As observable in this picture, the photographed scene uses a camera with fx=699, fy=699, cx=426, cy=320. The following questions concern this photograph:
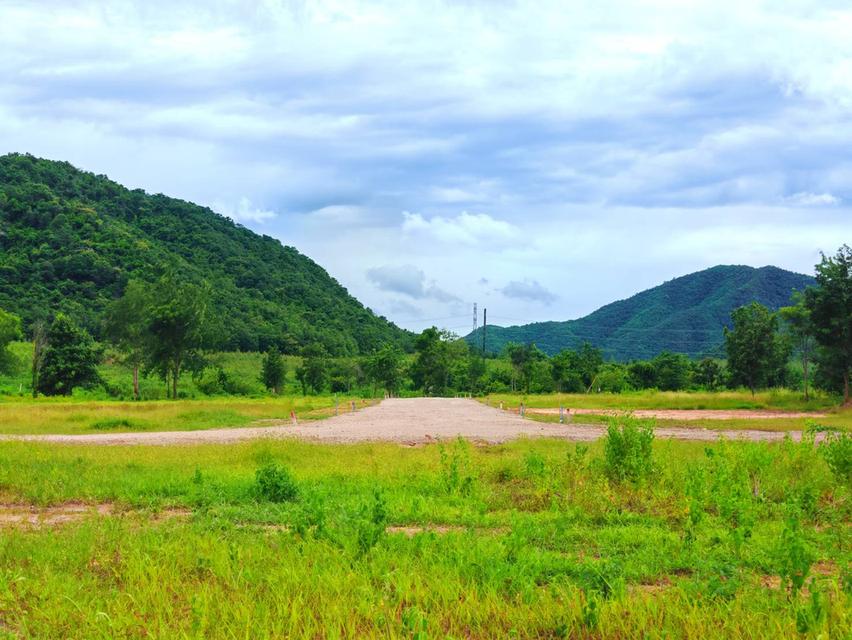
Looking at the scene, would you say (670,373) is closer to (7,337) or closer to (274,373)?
(274,373)

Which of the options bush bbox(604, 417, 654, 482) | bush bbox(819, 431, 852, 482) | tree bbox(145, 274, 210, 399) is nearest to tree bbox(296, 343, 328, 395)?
tree bbox(145, 274, 210, 399)

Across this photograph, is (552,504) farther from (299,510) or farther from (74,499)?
(74,499)

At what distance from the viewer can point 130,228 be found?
91.2 metres

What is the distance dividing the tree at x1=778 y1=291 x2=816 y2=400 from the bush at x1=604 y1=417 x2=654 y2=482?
3812 cm

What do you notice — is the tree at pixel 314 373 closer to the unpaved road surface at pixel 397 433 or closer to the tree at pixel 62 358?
the tree at pixel 62 358

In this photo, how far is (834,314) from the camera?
41.7 metres

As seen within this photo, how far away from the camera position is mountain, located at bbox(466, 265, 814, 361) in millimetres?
127688

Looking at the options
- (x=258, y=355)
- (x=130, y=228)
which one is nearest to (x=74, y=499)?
(x=258, y=355)

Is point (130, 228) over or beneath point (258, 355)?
over

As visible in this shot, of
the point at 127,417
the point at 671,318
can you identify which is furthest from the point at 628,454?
the point at 671,318

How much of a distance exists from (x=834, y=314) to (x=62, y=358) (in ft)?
167

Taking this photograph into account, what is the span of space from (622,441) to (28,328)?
7231cm

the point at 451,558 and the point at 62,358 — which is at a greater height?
the point at 62,358

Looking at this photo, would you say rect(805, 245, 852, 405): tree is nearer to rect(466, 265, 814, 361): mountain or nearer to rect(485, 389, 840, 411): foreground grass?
rect(485, 389, 840, 411): foreground grass
